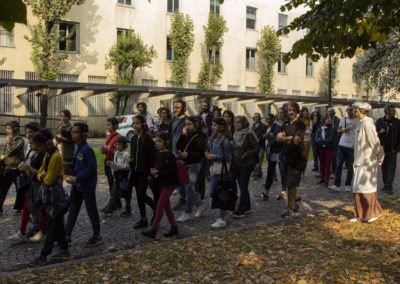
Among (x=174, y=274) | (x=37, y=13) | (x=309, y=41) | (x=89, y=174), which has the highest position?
(x=37, y=13)

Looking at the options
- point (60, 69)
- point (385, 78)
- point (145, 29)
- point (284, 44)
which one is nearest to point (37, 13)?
point (60, 69)

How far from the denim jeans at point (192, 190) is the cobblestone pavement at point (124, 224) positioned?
0.25 meters

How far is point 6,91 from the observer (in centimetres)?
3094

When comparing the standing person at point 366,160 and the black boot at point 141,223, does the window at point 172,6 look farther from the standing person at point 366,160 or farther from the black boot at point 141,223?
the black boot at point 141,223

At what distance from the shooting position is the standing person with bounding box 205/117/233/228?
8023mm

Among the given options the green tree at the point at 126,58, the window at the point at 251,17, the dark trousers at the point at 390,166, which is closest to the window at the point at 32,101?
the green tree at the point at 126,58

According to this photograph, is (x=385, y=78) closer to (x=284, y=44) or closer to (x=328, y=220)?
(x=284, y=44)

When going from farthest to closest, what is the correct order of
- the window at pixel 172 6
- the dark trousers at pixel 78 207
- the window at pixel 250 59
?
the window at pixel 250 59 < the window at pixel 172 6 < the dark trousers at pixel 78 207

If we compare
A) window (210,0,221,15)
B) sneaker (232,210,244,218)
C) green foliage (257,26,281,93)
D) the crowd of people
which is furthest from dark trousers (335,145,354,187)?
green foliage (257,26,281,93)

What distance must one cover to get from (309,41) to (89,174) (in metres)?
3.37

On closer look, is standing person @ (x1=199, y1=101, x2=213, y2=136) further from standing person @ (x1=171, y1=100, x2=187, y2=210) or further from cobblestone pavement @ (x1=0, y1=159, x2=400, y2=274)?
standing person @ (x1=171, y1=100, x2=187, y2=210)

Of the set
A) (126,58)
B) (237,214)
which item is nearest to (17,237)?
(237,214)

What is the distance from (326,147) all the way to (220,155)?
4872 millimetres

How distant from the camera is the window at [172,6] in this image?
3909cm
